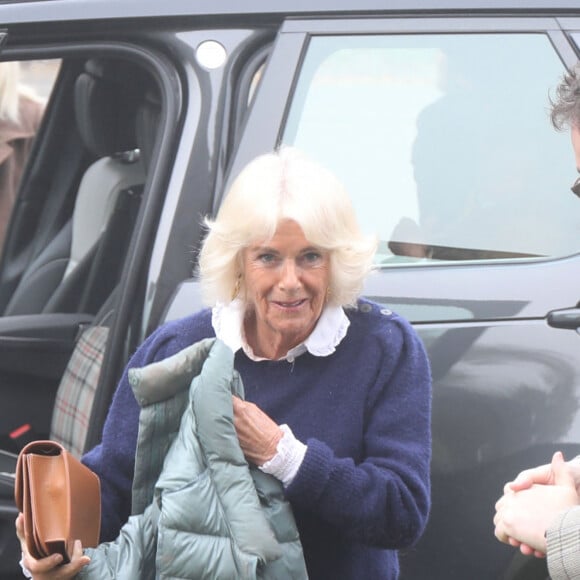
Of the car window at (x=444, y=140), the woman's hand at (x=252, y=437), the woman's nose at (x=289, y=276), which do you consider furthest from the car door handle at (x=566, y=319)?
the woman's hand at (x=252, y=437)

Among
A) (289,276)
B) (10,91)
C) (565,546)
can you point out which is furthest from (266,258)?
(10,91)

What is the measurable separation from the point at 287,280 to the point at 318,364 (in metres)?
0.17

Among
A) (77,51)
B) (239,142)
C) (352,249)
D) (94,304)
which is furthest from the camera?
(94,304)

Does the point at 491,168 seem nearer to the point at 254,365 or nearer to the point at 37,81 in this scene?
the point at 254,365

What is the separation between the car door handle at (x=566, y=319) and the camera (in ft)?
8.79

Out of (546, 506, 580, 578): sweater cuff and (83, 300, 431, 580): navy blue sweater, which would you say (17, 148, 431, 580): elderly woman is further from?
(546, 506, 580, 578): sweater cuff

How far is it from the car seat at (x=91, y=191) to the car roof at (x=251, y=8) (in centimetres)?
102

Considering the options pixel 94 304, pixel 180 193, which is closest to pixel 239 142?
pixel 180 193

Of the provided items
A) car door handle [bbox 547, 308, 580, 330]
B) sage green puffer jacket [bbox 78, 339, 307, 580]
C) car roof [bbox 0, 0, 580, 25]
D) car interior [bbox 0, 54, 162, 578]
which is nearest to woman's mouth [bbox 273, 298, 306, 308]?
sage green puffer jacket [bbox 78, 339, 307, 580]

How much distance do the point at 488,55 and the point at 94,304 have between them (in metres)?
1.92

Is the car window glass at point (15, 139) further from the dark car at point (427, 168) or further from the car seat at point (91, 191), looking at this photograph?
the dark car at point (427, 168)

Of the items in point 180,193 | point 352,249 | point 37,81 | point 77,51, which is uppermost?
point 37,81

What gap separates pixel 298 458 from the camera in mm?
2217

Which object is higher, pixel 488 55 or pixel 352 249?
pixel 488 55
